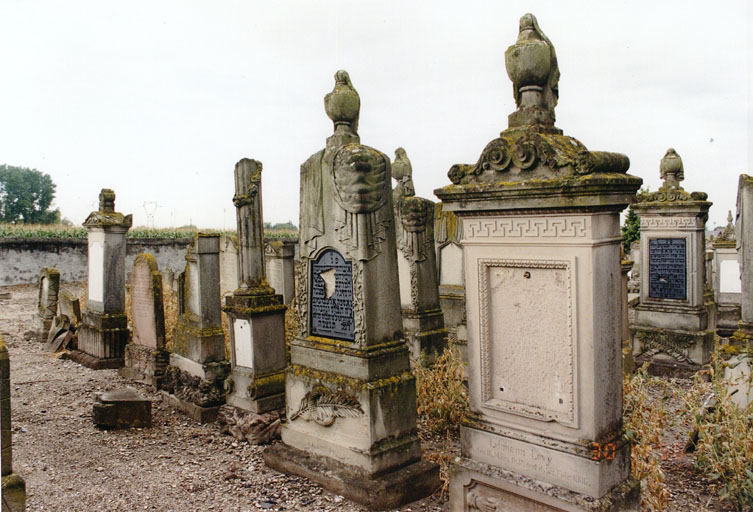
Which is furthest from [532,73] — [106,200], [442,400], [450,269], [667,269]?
[106,200]

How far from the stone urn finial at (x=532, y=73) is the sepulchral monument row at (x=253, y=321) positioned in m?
3.87

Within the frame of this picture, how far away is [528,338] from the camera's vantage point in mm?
3572

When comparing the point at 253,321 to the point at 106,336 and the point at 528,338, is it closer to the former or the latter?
the point at 528,338

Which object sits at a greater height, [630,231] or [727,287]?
[630,231]

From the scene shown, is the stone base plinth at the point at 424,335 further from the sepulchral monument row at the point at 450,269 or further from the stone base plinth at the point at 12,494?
the stone base plinth at the point at 12,494

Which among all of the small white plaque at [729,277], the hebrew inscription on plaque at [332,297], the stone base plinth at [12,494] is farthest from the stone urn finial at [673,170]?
the stone base plinth at [12,494]

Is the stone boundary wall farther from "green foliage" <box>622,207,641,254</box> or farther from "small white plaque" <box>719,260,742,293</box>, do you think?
"small white plaque" <box>719,260,742,293</box>

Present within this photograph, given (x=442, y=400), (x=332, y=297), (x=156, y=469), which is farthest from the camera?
(x=442, y=400)

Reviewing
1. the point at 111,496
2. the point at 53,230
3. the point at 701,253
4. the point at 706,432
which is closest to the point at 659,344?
the point at 701,253

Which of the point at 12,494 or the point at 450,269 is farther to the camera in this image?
the point at 450,269

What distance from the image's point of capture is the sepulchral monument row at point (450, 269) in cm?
952

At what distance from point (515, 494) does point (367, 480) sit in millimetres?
1414

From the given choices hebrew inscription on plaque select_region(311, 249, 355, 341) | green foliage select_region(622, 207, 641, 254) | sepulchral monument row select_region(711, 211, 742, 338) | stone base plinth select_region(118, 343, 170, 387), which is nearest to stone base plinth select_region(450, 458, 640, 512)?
hebrew inscription on plaque select_region(311, 249, 355, 341)

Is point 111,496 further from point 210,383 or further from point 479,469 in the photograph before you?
point 479,469
